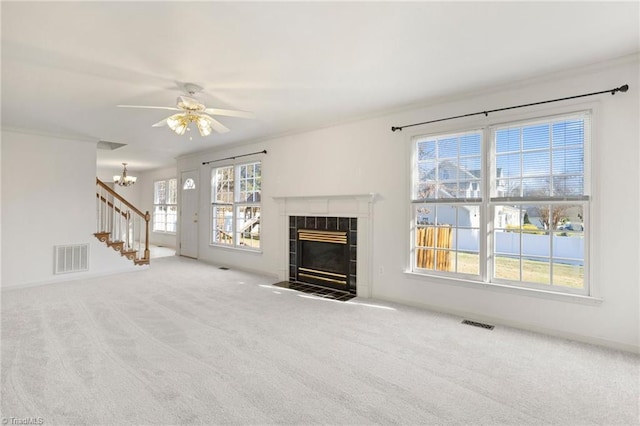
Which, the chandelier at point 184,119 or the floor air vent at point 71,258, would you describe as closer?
the chandelier at point 184,119

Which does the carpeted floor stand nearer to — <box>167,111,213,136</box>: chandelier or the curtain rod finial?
<box>167,111,213,136</box>: chandelier

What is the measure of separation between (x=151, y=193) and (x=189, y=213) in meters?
4.02

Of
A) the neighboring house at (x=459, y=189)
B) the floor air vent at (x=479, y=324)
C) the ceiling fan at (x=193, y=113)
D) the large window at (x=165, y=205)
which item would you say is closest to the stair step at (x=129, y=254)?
the large window at (x=165, y=205)

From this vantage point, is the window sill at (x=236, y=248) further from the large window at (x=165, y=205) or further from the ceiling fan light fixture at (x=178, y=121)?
the large window at (x=165, y=205)

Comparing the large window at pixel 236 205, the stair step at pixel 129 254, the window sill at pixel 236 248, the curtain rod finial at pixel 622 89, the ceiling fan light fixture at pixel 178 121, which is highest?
the curtain rod finial at pixel 622 89

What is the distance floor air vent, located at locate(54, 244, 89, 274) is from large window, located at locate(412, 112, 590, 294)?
18.5 ft

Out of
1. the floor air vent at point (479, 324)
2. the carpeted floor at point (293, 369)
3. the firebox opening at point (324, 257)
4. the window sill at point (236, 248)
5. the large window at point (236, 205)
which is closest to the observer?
the carpeted floor at point (293, 369)

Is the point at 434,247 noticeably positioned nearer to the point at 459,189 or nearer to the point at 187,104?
the point at 459,189

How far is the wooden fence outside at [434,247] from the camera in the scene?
13.0 ft

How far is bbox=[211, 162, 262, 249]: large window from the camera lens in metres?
6.31

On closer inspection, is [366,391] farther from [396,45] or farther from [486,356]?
[396,45]

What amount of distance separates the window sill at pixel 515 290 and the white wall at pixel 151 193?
27.3 feet

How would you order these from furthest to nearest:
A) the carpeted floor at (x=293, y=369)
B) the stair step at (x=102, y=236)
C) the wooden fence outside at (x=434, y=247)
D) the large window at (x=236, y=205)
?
the large window at (x=236, y=205) < the stair step at (x=102, y=236) < the wooden fence outside at (x=434, y=247) < the carpeted floor at (x=293, y=369)

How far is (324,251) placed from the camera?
203 inches
